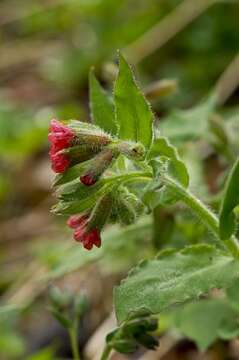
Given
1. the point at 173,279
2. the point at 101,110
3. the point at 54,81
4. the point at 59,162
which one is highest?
the point at 54,81

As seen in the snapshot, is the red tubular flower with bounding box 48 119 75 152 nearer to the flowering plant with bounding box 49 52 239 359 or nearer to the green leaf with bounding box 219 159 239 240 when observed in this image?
the flowering plant with bounding box 49 52 239 359

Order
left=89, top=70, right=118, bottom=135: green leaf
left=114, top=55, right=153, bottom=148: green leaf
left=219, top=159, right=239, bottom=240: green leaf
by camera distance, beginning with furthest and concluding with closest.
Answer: left=89, top=70, right=118, bottom=135: green leaf, left=114, top=55, right=153, bottom=148: green leaf, left=219, top=159, right=239, bottom=240: green leaf

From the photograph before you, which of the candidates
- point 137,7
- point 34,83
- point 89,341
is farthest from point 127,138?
point 34,83

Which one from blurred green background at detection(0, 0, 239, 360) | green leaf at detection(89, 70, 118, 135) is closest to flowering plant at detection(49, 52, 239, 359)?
green leaf at detection(89, 70, 118, 135)

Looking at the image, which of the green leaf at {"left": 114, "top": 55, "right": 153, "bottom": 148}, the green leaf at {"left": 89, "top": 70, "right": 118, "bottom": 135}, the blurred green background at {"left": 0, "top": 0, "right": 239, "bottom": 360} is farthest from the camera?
the blurred green background at {"left": 0, "top": 0, "right": 239, "bottom": 360}

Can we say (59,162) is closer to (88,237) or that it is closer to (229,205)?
(88,237)

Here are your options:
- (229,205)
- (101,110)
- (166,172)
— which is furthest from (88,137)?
(101,110)

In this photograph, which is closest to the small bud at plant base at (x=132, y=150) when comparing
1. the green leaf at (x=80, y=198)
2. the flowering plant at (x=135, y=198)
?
the flowering plant at (x=135, y=198)
